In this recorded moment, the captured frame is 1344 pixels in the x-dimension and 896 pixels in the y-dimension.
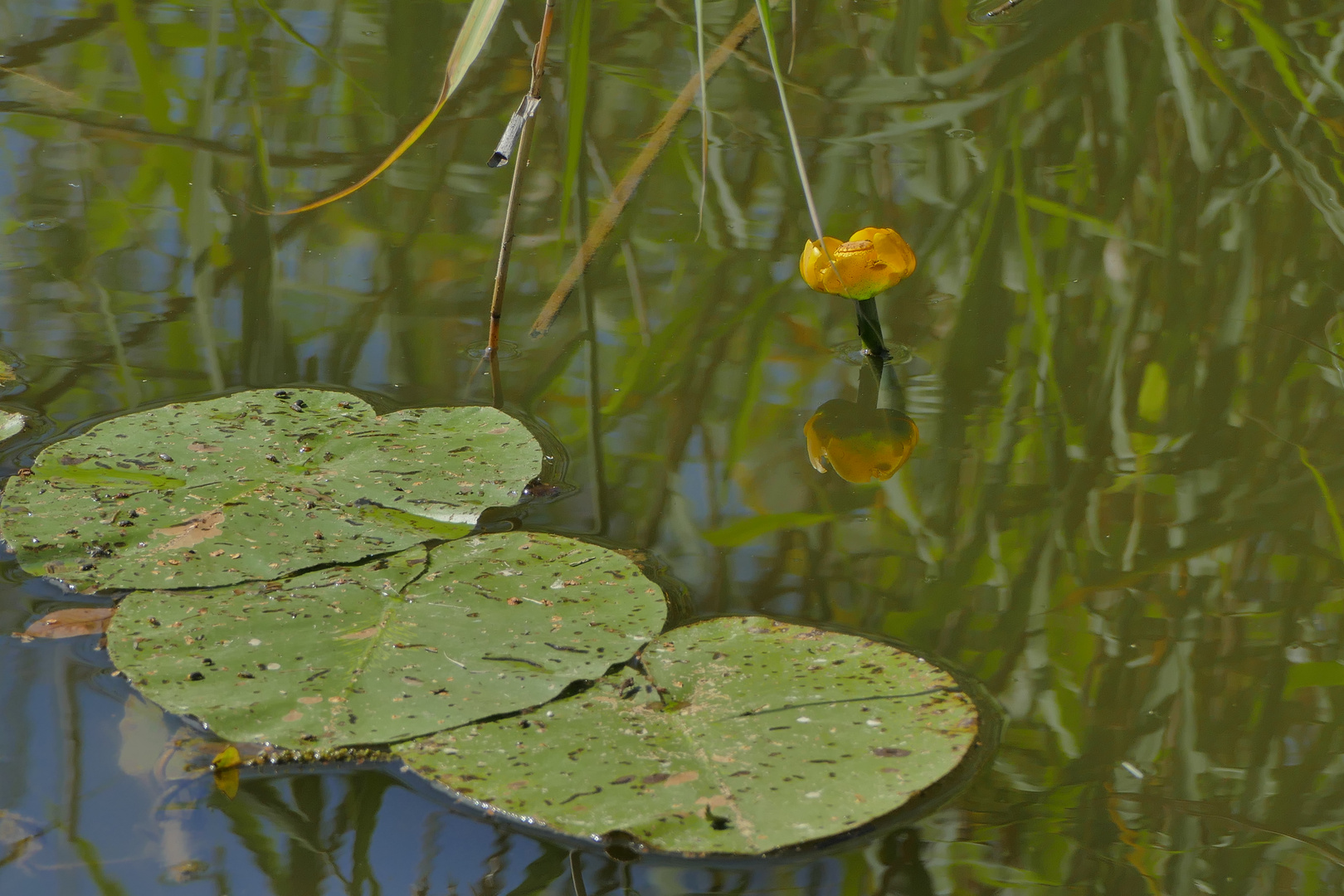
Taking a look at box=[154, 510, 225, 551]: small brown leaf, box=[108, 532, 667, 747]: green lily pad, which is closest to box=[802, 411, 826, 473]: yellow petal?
box=[108, 532, 667, 747]: green lily pad

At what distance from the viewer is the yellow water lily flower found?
141cm

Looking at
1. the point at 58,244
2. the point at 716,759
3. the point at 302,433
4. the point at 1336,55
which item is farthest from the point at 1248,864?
the point at 1336,55

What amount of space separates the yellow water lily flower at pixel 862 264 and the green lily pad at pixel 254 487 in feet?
1.42

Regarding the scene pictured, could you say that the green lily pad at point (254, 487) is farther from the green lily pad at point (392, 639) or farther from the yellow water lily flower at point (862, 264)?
the yellow water lily flower at point (862, 264)

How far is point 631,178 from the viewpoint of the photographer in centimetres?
188

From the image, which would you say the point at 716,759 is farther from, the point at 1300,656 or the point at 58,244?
the point at 58,244

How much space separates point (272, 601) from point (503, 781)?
334 mm

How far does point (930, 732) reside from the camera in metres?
0.93

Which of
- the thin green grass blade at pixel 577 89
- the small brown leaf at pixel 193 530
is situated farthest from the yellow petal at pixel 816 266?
the small brown leaf at pixel 193 530

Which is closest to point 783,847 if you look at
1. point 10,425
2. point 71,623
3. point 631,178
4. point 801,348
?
point 71,623

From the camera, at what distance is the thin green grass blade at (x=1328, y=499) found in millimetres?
1164

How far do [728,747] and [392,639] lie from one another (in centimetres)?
33

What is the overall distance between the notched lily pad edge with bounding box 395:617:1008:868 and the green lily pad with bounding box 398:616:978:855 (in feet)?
0.03

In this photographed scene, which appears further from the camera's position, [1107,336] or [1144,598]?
[1107,336]
